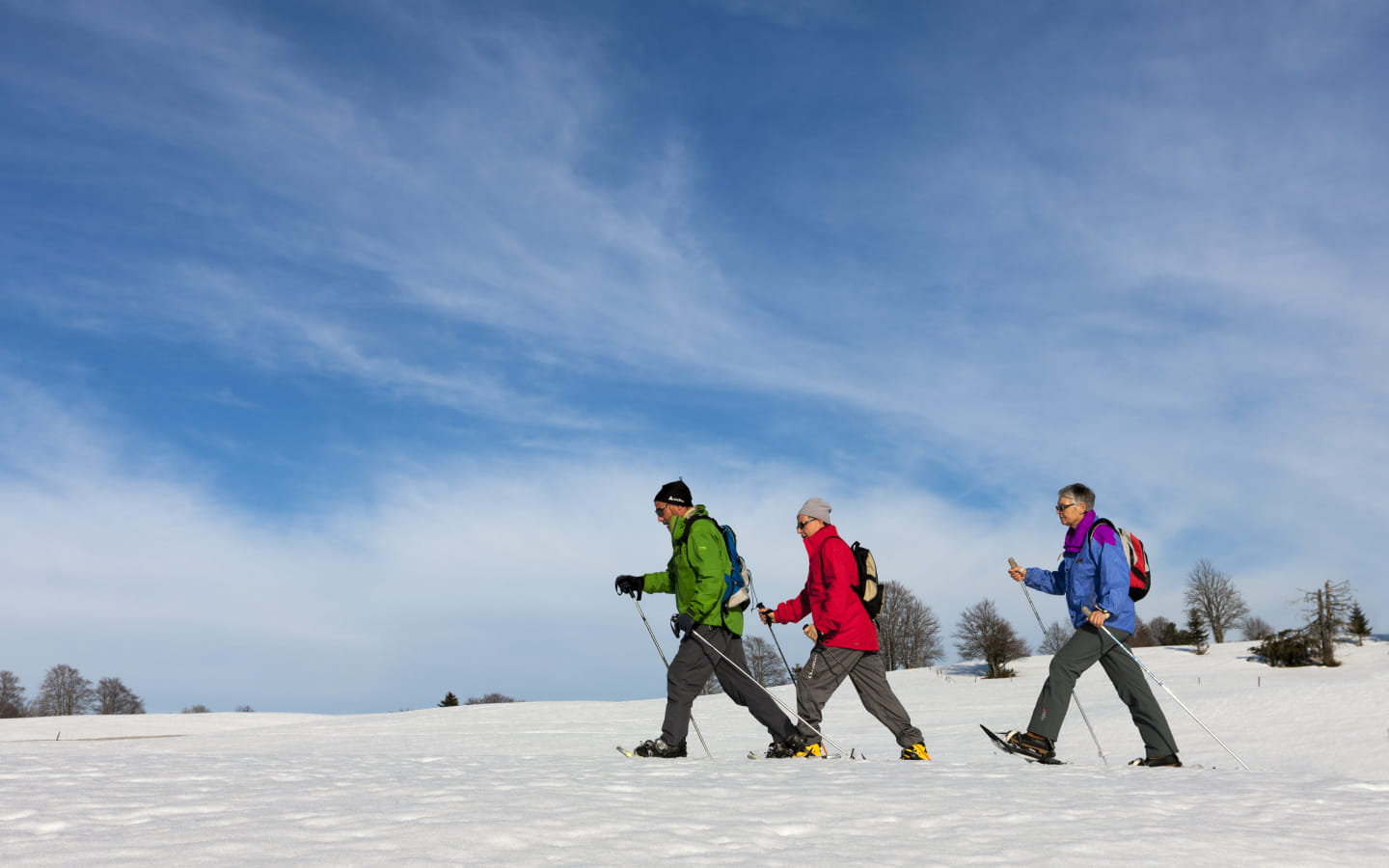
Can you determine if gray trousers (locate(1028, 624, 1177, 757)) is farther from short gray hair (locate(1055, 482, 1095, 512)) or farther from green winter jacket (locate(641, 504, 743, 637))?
green winter jacket (locate(641, 504, 743, 637))

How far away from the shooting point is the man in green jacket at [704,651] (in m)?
7.89

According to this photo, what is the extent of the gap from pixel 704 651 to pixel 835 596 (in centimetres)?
114

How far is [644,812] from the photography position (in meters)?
4.53

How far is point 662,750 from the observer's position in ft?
25.7

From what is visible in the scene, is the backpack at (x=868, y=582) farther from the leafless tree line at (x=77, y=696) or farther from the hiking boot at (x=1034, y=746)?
the leafless tree line at (x=77, y=696)

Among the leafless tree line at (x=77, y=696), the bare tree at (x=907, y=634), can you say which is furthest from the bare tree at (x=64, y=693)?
the bare tree at (x=907, y=634)

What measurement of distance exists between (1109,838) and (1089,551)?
4195 mm

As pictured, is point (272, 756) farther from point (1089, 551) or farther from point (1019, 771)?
point (1089, 551)

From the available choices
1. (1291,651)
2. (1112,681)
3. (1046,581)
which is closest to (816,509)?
(1046,581)

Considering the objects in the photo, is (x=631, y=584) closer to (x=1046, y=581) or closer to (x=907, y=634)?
(x=1046, y=581)

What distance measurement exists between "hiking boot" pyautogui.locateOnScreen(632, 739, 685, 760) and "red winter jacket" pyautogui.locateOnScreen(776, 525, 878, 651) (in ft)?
4.68

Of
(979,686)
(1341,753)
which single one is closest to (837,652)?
(1341,753)

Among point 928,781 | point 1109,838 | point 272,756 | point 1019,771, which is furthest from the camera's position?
point 272,756

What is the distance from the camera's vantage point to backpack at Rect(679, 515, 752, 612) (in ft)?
26.3
